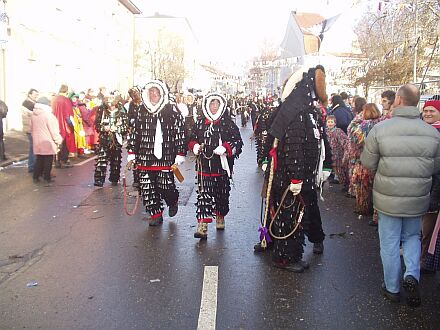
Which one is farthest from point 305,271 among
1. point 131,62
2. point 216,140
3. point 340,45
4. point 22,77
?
point 340,45

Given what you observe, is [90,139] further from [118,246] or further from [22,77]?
[118,246]

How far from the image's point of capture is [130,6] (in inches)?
1665

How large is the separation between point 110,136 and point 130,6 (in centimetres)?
3583

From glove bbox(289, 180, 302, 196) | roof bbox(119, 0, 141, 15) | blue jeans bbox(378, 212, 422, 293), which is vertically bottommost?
blue jeans bbox(378, 212, 422, 293)

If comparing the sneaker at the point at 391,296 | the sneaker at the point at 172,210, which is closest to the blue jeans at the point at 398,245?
the sneaker at the point at 391,296

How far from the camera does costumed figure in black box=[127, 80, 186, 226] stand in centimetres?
641

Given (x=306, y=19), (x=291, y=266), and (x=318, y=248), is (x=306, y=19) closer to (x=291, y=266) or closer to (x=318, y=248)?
(x=318, y=248)

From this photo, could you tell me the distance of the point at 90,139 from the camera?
598 inches

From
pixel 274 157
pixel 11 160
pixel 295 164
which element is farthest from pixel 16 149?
pixel 295 164

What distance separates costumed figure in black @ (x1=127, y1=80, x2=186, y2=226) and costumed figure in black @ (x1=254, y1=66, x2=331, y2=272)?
1.81m

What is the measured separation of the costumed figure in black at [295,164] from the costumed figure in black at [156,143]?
1.81 metres

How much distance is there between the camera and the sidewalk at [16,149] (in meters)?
13.1

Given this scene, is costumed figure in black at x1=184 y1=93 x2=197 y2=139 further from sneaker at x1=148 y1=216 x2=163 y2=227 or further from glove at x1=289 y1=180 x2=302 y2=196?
glove at x1=289 y1=180 x2=302 y2=196

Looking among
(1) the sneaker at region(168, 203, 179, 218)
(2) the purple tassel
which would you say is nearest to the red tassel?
(2) the purple tassel
